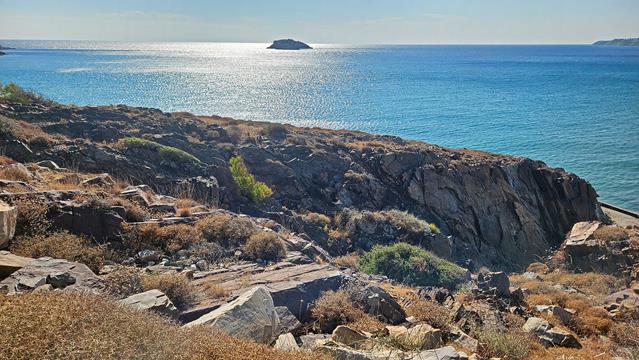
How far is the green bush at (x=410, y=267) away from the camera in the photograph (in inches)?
588

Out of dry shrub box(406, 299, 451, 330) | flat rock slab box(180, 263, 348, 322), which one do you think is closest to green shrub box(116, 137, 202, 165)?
flat rock slab box(180, 263, 348, 322)

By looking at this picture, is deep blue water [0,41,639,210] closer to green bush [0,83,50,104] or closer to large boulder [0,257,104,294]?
large boulder [0,257,104,294]

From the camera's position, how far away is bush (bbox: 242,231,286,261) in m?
9.99

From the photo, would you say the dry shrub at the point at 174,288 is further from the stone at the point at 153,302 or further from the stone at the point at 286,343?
the stone at the point at 286,343

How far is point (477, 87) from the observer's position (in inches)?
3903

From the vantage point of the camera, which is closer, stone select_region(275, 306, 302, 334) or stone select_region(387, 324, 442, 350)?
stone select_region(387, 324, 442, 350)

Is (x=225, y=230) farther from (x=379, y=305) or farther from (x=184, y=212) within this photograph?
(x=379, y=305)

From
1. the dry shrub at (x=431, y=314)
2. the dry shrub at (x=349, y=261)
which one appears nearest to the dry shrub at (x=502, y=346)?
the dry shrub at (x=431, y=314)

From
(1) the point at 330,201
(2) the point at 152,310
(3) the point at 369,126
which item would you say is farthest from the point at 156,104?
(2) the point at 152,310

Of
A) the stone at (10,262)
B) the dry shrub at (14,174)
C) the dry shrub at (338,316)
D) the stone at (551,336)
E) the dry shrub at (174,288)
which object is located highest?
the dry shrub at (14,174)

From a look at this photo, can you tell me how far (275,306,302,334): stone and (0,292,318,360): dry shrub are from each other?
70.7 inches

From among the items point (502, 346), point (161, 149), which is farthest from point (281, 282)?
point (161, 149)

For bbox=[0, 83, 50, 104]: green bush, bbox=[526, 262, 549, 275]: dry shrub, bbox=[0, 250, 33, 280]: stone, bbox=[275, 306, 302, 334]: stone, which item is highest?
bbox=[0, 83, 50, 104]: green bush

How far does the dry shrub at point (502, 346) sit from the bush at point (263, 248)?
4.41 meters
